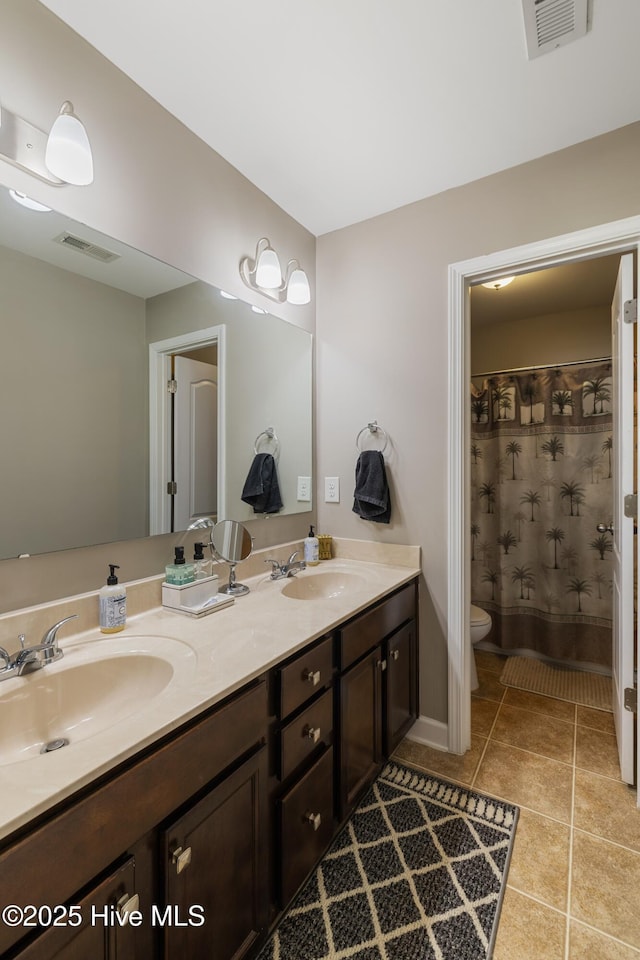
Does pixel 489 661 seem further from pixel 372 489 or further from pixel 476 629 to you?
pixel 372 489

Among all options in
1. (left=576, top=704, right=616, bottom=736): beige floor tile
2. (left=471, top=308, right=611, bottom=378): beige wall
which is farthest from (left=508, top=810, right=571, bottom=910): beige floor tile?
(left=471, top=308, right=611, bottom=378): beige wall

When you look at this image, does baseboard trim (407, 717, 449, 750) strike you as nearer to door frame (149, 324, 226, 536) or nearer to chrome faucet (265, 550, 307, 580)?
chrome faucet (265, 550, 307, 580)

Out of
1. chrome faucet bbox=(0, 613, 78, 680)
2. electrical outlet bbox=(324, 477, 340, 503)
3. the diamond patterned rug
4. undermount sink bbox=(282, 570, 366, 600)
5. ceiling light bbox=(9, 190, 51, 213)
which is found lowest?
the diamond patterned rug

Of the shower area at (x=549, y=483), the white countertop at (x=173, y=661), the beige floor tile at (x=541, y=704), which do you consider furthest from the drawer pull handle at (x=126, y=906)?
the shower area at (x=549, y=483)

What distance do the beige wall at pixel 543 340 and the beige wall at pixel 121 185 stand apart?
7.22ft

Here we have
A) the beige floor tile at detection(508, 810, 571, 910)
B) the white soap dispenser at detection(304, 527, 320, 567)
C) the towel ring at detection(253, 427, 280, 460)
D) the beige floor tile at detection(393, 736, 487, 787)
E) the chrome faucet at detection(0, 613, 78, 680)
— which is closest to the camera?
the chrome faucet at detection(0, 613, 78, 680)

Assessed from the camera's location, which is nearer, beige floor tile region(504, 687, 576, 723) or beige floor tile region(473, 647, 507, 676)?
beige floor tile region(504, 687, 576, 723)

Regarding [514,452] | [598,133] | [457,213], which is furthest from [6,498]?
[514,452]

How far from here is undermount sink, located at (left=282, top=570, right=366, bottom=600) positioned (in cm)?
177

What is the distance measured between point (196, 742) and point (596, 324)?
3436 millimetres

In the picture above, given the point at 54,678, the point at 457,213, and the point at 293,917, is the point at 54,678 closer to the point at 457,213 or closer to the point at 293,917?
the point at 293,917

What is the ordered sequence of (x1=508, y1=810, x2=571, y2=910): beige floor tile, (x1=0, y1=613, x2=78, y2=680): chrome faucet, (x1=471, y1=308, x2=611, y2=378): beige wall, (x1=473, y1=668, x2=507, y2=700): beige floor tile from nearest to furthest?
(x1=0, y1=613, x2=78, y2=680): chrome faucet, (x1=508, y1=810, x2=571, y2=910): beige floor tile, (x1=473, y1=668, x2=507, y2=700): beige floor tile, (x1=471, y1=308, x2=611, y2=378): beige wall

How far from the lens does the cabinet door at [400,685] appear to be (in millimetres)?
1634

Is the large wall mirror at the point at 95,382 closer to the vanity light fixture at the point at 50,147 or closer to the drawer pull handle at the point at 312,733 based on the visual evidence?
the vanity light fixture at the point at 50,147
